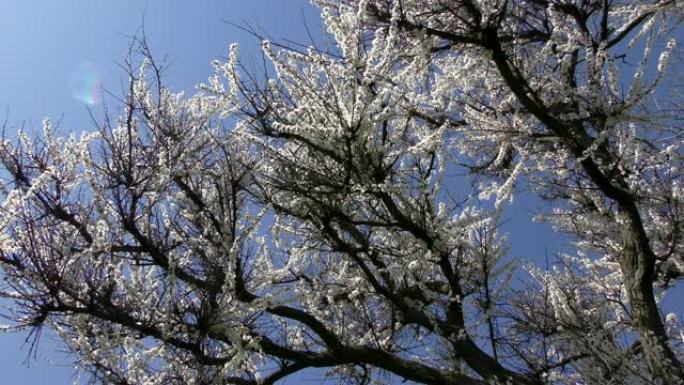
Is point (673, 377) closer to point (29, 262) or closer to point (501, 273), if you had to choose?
point (501, 273)

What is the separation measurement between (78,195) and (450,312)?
122 inches

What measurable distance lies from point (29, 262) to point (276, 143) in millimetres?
2022

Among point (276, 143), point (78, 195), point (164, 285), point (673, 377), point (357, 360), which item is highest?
point (276, 143)

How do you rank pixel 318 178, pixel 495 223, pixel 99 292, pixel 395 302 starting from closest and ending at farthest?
pixel 99 292 < pixel 318 178 < pixel 395 302 < pixel 495 223

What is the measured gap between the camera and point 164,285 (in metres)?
4.22

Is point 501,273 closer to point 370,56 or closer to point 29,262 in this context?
point 370,56

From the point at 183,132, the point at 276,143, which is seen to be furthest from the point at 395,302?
the point at 183,132

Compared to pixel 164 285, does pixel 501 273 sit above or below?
above

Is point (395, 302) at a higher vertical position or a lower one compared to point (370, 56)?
lower

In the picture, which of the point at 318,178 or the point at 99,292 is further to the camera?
the point at 318,178

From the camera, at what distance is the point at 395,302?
16.2 ft

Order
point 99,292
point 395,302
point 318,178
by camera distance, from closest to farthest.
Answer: point 99,292 < point 318,178 < point 395,302

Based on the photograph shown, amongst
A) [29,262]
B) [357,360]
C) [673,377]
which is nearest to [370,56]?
[357,360]

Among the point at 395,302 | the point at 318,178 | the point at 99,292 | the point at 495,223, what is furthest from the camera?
the point at 495,223
